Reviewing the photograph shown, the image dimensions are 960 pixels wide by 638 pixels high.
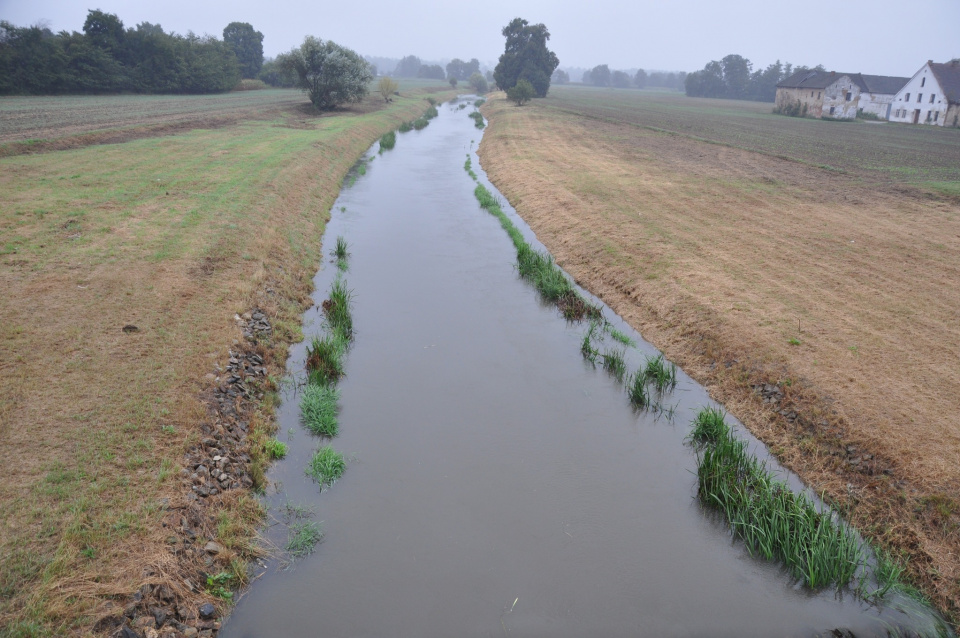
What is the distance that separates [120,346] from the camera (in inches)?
364

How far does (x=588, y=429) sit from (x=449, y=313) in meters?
4.91

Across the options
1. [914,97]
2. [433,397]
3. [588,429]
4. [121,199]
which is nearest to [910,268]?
[588,429]

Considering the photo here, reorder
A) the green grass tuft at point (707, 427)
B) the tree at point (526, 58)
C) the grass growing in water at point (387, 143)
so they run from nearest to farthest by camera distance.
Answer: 1. the green grass tuft at point (707, 427)
2. the grass growing in water at point (387, 143)
3. the tree at point (526, 58)

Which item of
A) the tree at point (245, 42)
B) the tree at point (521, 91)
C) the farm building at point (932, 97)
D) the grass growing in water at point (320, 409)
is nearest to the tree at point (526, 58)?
the tree at point (521, 91)

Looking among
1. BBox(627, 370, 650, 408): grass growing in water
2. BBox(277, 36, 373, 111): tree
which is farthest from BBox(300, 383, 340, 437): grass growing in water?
BBox(277, 36, 373, 111): tree

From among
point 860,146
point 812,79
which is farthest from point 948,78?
point 860,146

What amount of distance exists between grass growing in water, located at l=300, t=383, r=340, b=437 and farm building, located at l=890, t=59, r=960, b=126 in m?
73.2

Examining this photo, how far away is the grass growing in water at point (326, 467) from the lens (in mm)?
7801

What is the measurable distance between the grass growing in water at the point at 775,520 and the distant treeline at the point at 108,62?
169 ft

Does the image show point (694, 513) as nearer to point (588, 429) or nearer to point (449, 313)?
point (588, 429)

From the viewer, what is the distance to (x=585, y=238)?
56.4 ft

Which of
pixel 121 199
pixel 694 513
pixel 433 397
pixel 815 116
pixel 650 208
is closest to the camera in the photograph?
pixel 694 513

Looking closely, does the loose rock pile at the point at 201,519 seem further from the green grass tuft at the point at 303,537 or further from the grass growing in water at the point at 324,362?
the grass growing in water at the point at 324,362

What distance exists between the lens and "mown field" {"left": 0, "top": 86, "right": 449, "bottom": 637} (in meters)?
5.71
